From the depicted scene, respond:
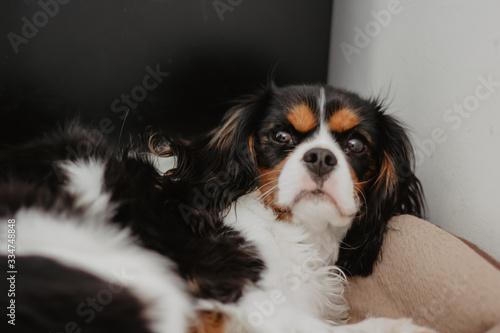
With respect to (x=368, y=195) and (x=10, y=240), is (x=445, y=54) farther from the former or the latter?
(x=10, y=240)

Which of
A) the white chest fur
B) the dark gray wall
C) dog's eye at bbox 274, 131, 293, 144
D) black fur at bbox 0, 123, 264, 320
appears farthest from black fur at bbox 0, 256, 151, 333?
the dark gray wall

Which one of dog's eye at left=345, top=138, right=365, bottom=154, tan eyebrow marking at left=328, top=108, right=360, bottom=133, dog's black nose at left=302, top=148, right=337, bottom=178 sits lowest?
dog's black nose at left=302, top=148, right=337, bottom=178

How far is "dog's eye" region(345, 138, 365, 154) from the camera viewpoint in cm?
146

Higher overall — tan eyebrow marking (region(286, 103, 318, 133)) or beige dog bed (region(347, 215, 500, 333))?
tan eyebrow marking (region(286, 103, 318, 133))

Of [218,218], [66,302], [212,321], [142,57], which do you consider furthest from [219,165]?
[142,57]

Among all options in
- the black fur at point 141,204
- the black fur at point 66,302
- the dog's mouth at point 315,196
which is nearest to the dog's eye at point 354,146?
the dog's mouth at point 315,196

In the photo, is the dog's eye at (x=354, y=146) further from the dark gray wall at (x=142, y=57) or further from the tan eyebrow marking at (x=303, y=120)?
the dark gray wall at (x=142, y=57)

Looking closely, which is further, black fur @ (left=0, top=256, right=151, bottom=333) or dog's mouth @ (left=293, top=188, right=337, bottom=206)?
dog's mouth @ (left=293, top=188, right=337, bottom=206)

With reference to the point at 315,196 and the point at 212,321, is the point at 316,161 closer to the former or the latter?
the point at 315,196

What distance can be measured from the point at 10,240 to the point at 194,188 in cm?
58

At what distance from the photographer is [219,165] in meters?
1.49

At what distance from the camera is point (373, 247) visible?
1.48 m

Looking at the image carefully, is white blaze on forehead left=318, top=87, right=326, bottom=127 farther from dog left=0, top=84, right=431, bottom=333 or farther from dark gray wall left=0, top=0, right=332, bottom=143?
dark gray wall left=0, top=0, right=332, bottom=143

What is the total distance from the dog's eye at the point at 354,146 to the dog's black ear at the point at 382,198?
0.37ft
